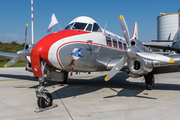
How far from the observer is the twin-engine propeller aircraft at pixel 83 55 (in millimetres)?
5805

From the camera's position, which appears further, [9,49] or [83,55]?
[9,49]

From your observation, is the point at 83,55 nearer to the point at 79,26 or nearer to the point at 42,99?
the point at 79,26

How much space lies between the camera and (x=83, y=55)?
7.20m

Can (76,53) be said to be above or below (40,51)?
below

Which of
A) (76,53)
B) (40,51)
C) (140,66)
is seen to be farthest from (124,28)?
(40,51)

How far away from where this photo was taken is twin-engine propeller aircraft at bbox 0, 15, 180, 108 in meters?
5.80

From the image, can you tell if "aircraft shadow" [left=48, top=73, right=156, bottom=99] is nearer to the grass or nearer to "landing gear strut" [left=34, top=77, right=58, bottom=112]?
"landing gear strut" [left=34, top=77, right=58, bottom=112]

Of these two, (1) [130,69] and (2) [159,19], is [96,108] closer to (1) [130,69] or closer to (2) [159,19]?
(1) [130,69]

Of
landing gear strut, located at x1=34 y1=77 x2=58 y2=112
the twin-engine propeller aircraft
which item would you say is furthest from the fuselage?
landing gear strut, located at x1=34 y1=77 x2=58 y2=112

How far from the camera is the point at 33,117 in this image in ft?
15.9

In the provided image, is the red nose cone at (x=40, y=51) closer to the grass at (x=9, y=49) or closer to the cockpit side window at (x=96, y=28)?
the cockpit side window at (x=96, y=28)

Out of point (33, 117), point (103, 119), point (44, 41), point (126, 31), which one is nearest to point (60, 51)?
point (44, 41)

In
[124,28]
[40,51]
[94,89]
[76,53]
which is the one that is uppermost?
[124,28]

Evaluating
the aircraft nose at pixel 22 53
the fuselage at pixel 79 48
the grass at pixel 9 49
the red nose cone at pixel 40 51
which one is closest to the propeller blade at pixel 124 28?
the fuselage at pixel 79 48
